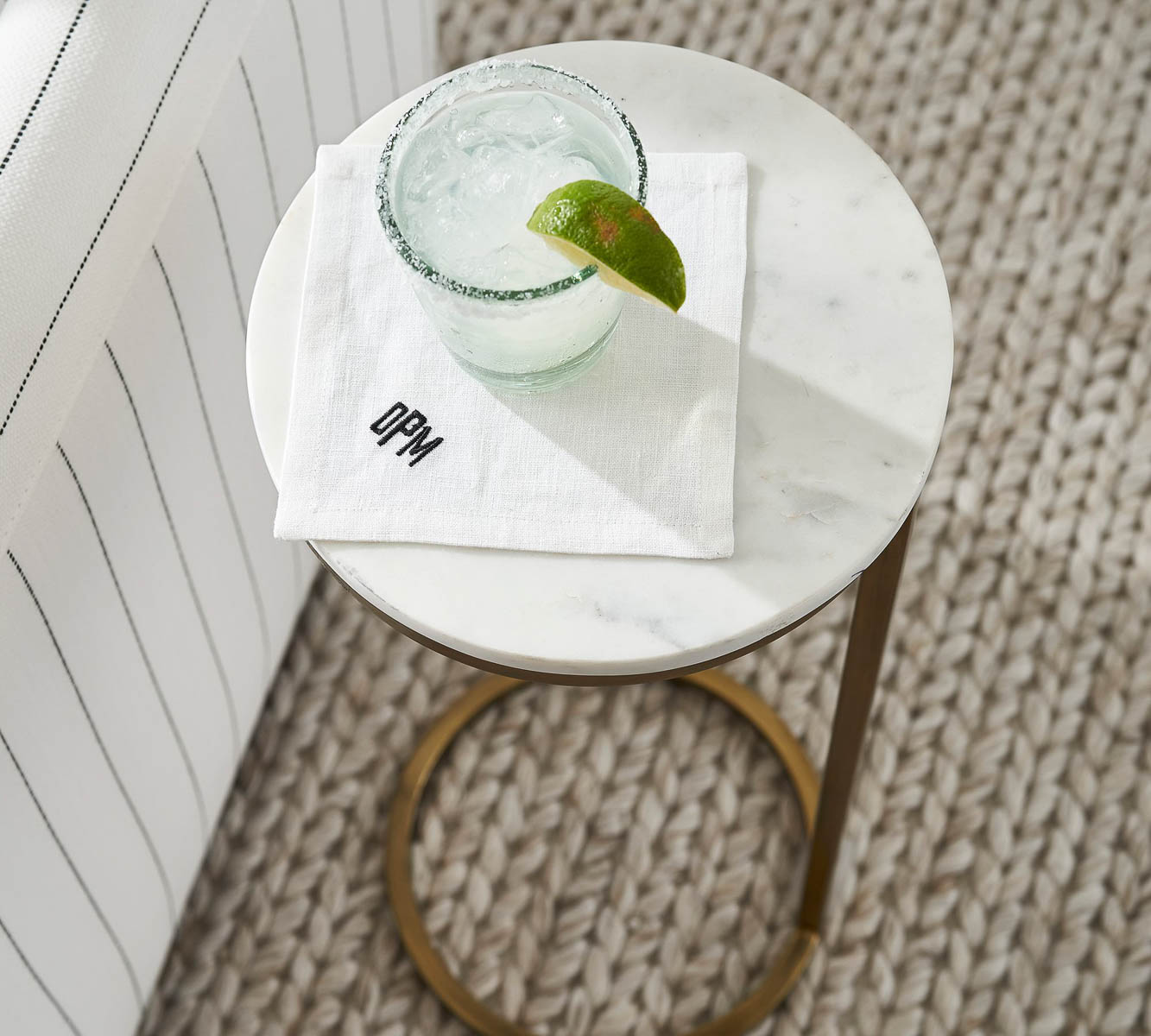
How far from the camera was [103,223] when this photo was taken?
730 millimetres

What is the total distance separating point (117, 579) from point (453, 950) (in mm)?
492

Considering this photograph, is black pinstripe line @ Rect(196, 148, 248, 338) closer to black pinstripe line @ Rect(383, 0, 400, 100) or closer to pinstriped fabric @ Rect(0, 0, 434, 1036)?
pinstriped fabric @ Rect(0, 0, 434, 1036)

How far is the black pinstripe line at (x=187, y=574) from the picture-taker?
2.61 ft

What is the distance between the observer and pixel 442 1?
1.57m

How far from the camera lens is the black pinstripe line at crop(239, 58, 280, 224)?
33.9 inches

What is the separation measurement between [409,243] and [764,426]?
0.21 metres

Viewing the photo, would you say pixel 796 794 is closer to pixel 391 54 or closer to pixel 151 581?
pixel 151 581

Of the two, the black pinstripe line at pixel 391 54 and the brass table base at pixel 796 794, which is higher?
the black pinstripe line at pixel 391 54

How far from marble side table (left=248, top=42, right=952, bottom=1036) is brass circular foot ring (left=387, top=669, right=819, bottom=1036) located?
0.33 m

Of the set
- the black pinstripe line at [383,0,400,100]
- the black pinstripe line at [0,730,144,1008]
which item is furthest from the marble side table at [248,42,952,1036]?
the black pinstripe line at [383,0,400,100]

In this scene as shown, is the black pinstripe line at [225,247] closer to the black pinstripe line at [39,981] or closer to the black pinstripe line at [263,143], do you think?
the black pinstripe line at [263,143]

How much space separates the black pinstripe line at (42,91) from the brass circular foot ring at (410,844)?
0.63 meters

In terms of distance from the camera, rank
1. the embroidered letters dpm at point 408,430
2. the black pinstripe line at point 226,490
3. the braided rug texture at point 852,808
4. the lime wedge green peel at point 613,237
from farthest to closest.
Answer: the braided rug texture at point 852,808, the black pinstripe line at point 226,490, the embroidered letters dpm at point 408,430, the lime wedge green peel at point 613,237

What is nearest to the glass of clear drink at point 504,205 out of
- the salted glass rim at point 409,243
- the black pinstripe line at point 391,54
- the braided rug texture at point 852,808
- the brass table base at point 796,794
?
the salted glass rim at point 409,243
